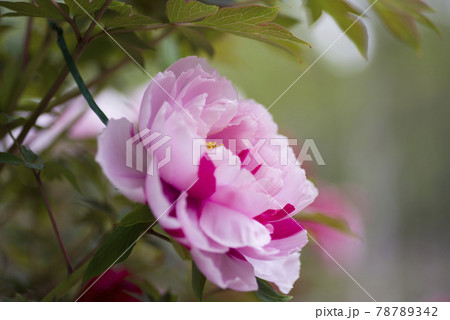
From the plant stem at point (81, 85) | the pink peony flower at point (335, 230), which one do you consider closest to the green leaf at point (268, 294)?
the plant stem at point (81, 85)

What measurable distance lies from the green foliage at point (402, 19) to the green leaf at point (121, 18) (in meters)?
0.17

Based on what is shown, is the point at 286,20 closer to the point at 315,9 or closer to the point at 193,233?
the point at 315,9

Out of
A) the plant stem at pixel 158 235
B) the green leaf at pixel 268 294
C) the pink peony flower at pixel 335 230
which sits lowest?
the pink peony flower at pixel 335 230

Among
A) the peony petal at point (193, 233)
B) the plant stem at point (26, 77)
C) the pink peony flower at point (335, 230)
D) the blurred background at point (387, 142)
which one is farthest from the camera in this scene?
the blurred background at point (387, 142)

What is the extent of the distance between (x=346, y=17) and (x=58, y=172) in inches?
7.9

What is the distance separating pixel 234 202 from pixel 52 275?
261 millimetres

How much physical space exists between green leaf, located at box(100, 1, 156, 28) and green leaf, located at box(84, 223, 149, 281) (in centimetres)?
10

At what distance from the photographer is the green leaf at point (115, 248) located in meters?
0.20

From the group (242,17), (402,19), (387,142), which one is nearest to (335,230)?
(402,19)

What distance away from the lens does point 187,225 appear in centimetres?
17

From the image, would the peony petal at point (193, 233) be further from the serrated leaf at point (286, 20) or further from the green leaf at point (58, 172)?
the serrated leaf at point (286, 20)

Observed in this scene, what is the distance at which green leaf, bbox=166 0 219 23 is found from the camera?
0.70 feet

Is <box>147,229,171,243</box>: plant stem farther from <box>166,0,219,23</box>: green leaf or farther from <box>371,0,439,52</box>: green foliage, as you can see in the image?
<box>371,0,439,52</box>: green foliage

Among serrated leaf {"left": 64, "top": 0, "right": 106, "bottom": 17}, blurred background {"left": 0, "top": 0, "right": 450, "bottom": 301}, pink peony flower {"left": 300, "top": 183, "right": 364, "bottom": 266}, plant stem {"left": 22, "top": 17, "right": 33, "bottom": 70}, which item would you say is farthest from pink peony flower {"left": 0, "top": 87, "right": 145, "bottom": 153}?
blurred background {"left": 0, "top": 0, "right": 450, "bottom": 301}
